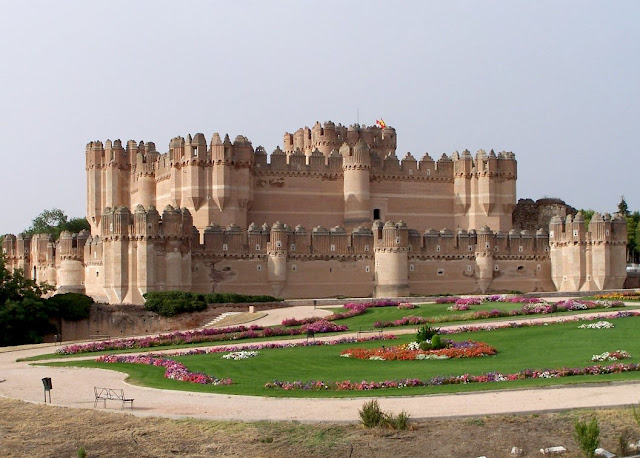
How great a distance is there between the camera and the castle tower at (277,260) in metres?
57.1

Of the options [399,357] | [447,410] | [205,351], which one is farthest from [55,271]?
[447,410]

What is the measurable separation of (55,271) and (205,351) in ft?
104

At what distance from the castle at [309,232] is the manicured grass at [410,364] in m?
20.7

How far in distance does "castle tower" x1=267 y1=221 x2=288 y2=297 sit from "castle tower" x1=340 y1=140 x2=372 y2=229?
10.5m

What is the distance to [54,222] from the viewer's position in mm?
97000

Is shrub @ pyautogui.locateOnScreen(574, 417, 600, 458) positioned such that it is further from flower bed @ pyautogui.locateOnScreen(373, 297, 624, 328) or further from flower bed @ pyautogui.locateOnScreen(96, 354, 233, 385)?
flower bed @ pyautogui.locateOnScreen(373, 297, 624, 328)

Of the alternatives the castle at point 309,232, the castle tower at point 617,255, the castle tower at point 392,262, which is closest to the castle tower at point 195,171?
the castle at point 309,232

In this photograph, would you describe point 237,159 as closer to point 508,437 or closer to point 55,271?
point 55,271

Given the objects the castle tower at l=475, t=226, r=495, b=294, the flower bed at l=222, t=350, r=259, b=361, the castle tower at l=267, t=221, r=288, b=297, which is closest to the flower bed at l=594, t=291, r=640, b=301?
the castle tower at l=475, t=226, r=495, b=294

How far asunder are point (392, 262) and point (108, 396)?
35384 millimetres

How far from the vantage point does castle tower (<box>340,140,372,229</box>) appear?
66.7m

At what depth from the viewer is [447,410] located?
2070cm

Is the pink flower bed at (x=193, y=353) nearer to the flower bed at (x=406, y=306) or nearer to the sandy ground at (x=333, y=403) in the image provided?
the sandy ground at (x=333, y=403)

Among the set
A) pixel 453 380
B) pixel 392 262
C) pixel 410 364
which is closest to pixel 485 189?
pixel 392 262
